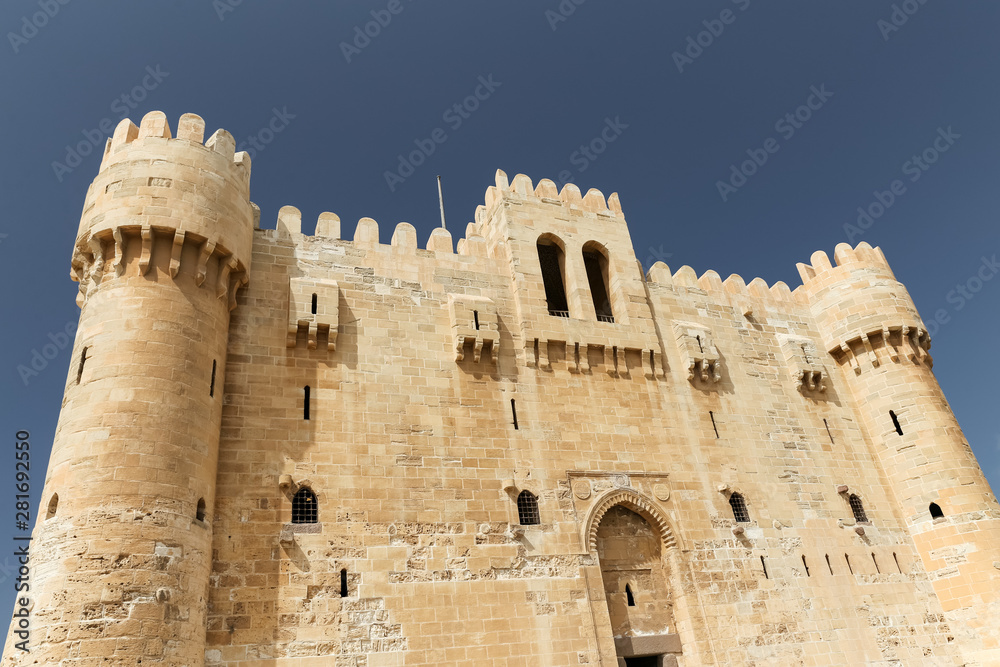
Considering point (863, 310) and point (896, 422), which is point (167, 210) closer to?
point (863, 310)

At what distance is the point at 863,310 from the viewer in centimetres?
1758

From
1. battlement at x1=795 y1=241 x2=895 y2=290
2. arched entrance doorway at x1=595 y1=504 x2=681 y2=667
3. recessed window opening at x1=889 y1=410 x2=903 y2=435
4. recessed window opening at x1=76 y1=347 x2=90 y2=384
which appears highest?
battlement at x1=795 y1=241 x2=895 y2=290

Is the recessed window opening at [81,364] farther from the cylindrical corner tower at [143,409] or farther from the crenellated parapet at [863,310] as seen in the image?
the crenellated parapet at [863,310]

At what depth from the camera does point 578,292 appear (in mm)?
15227

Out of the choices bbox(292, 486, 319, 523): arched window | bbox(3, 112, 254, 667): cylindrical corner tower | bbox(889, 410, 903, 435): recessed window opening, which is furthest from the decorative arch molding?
bbox(889, 410, 903, 435): recessed window opening

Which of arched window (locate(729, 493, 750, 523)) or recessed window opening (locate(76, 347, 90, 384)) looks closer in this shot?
recessed window opening (locate(76, 347, 90, 384))

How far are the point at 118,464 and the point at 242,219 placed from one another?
5.09 meters

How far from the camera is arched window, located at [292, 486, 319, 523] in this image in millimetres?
10736

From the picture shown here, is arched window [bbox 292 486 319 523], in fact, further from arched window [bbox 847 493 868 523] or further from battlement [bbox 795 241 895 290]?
battlement [bbox 795 241 895 290]

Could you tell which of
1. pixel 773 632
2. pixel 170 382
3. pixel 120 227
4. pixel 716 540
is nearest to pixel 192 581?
pixel 170 382

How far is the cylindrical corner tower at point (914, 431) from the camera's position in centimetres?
1459

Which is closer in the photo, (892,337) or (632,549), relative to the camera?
(632,549)

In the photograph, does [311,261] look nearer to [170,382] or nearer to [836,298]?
[170,382]

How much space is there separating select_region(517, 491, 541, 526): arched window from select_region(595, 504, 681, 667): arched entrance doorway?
1.47 m
